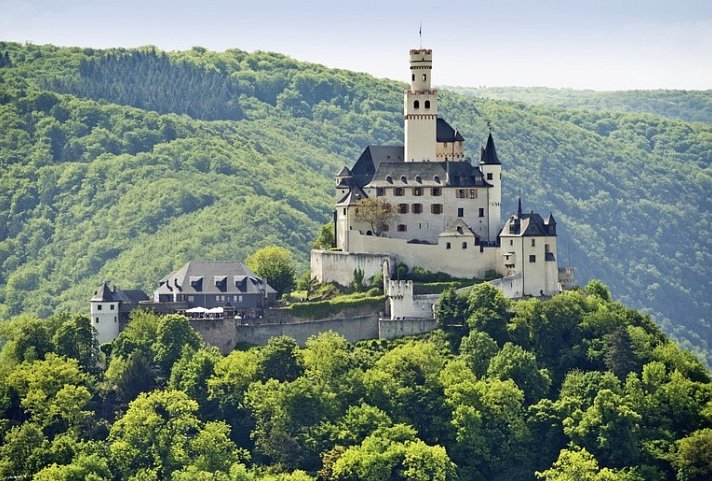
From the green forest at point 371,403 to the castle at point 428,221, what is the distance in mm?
2606

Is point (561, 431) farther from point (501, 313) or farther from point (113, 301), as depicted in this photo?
point (113, 301)

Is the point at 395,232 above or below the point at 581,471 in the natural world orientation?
above

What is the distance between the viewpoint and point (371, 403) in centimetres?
11081

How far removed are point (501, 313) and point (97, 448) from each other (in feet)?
75.3

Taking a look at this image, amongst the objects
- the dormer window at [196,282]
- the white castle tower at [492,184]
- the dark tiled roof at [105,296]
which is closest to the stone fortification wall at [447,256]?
the white castle tower at [492,184]

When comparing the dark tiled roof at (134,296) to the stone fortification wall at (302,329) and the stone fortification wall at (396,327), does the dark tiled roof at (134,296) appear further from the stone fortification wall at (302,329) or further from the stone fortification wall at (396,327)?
the stone fortification wall at (396,327)

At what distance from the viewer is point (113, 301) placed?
115062 mm

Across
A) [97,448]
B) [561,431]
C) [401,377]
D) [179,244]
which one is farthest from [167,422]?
[179,244]

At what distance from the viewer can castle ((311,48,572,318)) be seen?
11538 centimetres

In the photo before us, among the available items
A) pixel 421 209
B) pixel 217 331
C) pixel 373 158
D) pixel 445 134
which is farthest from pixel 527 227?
pixel 217 331

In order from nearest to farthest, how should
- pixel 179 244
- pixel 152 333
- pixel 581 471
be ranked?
pixel 581 471, pixel 152 333, pixel 179 244

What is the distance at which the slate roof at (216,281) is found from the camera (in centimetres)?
11625

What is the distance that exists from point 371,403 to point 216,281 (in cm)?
1204

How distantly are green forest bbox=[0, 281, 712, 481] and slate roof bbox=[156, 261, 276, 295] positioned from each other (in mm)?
3629
